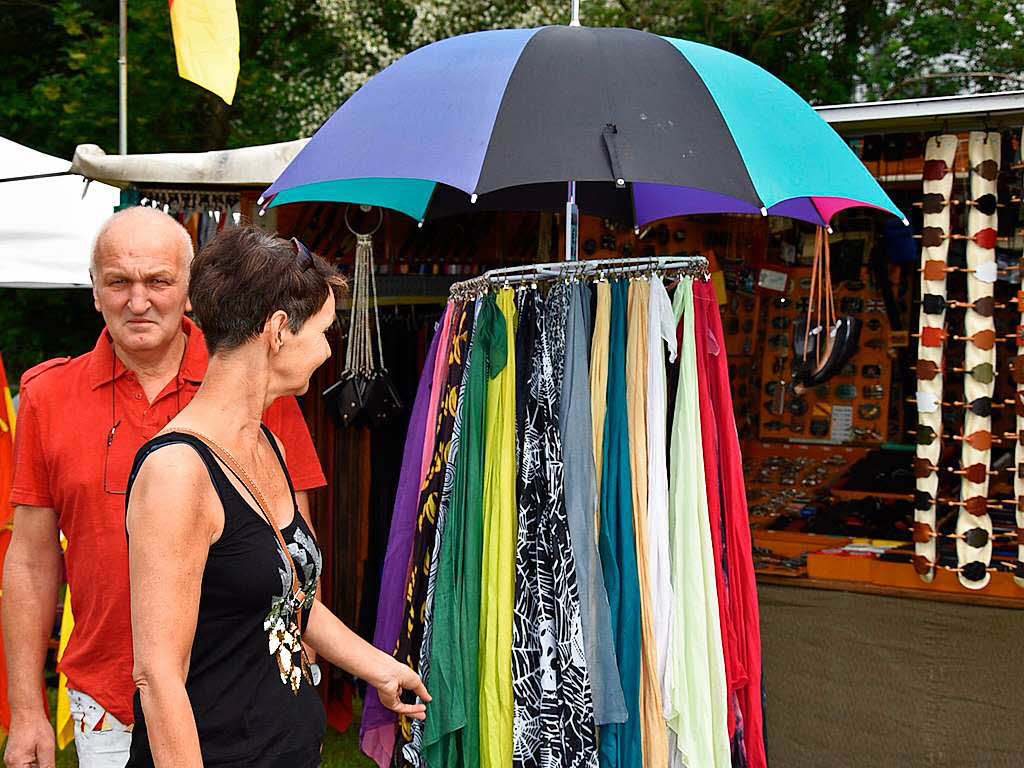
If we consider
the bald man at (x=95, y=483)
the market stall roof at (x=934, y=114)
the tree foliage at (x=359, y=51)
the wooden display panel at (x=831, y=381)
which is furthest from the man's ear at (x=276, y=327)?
the tree foliage at (x=359, y=51)

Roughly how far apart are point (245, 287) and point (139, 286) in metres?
0.61

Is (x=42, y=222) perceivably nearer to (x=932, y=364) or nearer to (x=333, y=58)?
(x=932, y=364)

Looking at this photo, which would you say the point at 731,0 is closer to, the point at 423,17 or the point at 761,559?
the point at 423,17

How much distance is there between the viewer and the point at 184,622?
1.54 m

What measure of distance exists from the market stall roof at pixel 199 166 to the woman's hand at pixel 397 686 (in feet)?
7.75

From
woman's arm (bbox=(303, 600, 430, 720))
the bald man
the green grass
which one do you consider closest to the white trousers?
the bald man

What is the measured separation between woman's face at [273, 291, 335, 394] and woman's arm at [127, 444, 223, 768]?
28 cm

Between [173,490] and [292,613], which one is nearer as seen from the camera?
[173,490]

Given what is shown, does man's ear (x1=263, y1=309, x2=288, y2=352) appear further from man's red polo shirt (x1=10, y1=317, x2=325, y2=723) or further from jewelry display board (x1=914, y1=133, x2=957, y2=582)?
jewelry display board (x1=914, y1=133, x2=957, y2=582)

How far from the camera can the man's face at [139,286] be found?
221 centimetres

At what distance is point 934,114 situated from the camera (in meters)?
3.46

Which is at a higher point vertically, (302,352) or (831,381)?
(302,352)

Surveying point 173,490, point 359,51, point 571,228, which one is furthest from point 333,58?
point 173,490

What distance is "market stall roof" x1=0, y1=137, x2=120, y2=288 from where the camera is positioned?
474 centimetres
